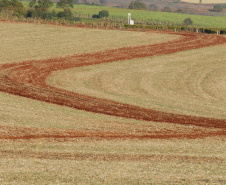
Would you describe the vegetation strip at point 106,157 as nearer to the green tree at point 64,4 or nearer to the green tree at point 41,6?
the green tree at point 41,6

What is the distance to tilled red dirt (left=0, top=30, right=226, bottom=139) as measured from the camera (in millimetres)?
20587

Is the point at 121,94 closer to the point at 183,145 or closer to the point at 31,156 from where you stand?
the point at 183,145

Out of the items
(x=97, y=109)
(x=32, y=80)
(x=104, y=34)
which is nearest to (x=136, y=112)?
(x=97, y=109)

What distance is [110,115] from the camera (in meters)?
21.9

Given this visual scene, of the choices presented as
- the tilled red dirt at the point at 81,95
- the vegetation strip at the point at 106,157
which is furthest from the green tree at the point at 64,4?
the vegetation strip at the point at 106,157

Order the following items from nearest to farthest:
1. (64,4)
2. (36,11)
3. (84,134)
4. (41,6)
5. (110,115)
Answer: (84,134) → (110,115) → (36,11) → (41,6) → (64,4)

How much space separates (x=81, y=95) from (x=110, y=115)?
5830 mm

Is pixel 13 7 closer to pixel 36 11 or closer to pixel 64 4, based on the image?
pixel 36 11

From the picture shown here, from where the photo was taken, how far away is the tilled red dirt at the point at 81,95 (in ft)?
67.5

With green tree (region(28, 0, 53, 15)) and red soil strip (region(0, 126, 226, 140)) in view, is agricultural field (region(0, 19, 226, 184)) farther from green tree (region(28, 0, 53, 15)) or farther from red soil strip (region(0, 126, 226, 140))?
green tree (region(28, 0, 53, 15))

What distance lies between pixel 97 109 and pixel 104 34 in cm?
4506

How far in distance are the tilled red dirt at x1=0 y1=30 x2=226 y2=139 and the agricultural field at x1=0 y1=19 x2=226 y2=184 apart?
6 cm

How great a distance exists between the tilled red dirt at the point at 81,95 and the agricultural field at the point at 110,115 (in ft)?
0.21

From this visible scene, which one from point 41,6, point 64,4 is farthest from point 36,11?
point 64,4
